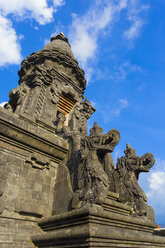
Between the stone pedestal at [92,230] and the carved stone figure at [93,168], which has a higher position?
the carved stone figure at [93,168]

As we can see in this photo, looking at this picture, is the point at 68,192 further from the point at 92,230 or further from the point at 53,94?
the point at 53,94

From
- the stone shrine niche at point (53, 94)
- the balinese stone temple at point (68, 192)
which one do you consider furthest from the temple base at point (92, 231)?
the stone shrine niche at point (53, 94)

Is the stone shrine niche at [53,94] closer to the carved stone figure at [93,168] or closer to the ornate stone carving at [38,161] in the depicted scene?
the ornate stone carving at [38,161]

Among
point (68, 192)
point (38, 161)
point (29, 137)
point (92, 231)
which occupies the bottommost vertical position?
point (92, 231)

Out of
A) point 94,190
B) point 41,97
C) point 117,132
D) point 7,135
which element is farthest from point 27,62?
point 94,190

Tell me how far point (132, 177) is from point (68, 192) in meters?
3.28

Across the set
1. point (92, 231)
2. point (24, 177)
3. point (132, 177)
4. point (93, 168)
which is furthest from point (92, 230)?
point (132, 177)

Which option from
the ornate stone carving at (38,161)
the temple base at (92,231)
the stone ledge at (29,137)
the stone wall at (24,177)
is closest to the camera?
the temple base at (92,231)

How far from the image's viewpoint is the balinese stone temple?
18.4 feet

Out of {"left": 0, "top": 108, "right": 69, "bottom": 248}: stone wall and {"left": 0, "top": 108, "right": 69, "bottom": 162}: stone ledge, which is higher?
{"left": 0, "top": 108, "right": 69, "bottom": 162}: stone ledge

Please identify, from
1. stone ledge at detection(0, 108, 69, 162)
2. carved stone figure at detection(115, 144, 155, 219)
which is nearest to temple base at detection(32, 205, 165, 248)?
carved stone figure at detection(115, 144, 155, 219)

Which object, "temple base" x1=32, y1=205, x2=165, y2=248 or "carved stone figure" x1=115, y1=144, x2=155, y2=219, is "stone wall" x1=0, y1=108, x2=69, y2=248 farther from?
"carved stone figure" x1=115, y1=144, x2=155, y2=219

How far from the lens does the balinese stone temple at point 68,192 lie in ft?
A: 18.4

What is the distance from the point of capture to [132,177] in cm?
888
